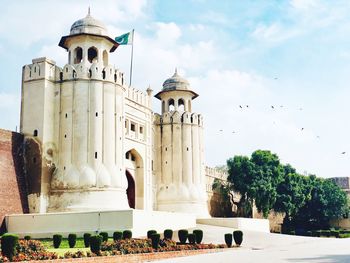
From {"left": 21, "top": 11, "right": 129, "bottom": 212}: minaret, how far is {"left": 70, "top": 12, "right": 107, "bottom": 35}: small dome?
0.19 feet

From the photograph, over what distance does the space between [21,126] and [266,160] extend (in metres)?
21.5

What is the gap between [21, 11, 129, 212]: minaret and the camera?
1063 inches

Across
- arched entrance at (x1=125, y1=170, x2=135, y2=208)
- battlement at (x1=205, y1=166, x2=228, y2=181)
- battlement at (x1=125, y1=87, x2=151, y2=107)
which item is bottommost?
arched entrance at (x1=125, y1=170, x2=135, y2=208)

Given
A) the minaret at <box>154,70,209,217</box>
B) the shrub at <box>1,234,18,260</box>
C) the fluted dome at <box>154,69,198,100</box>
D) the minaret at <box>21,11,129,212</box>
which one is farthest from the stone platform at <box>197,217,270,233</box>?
the shrub at <box>1,234,18,260</box>

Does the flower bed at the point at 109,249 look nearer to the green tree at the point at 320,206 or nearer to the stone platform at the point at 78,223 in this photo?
the stone platform at the point at 78,223

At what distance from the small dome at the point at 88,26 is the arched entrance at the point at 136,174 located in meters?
8.11

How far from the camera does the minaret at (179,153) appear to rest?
36.6 m

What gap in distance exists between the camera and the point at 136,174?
1352 inches

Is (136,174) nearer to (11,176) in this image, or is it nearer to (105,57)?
(105,57)

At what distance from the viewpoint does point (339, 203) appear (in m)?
51.7

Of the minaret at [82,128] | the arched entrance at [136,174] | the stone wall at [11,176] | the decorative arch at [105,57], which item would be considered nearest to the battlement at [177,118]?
the arched entrance at [136,174]

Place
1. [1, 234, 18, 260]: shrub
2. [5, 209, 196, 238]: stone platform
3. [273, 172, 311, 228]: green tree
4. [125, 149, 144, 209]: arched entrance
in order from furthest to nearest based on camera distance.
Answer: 1. [273, 172, 311, 228]: green tree
2. [125, 149, 144, 209]: arched entrance
3. [5, 209, 196, 238]: stone platform
4. [1, 234, 18, 260]: shrub

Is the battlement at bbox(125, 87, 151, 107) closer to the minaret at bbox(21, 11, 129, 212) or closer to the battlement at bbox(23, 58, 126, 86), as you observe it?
the minaret at bbox(21, 11, 129, 212)

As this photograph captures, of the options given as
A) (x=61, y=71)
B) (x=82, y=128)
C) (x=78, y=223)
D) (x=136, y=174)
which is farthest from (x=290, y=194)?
(x=78, y=223)
